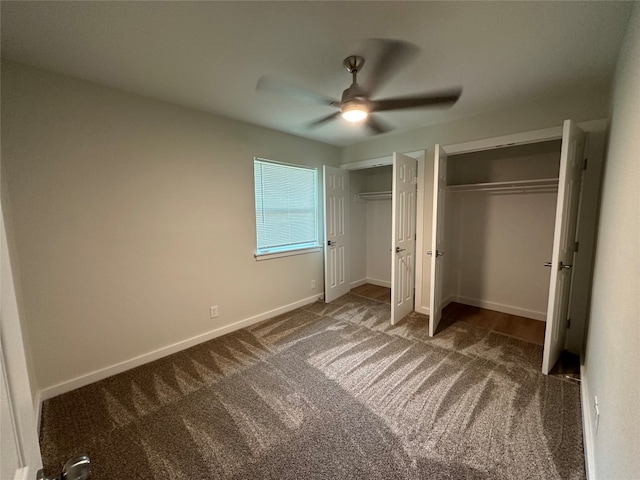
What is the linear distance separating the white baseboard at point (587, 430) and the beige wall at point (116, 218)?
2.90m

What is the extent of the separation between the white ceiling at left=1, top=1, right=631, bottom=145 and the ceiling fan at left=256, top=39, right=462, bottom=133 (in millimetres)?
69

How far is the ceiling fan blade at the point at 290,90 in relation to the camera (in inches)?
80.3

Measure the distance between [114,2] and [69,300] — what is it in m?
2.00

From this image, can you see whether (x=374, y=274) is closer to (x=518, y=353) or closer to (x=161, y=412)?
(x=518, y=353)

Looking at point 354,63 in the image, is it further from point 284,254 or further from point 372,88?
point 284,254

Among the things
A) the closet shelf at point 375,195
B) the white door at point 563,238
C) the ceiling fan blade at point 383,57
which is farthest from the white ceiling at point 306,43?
the closet shelf at point 375,195

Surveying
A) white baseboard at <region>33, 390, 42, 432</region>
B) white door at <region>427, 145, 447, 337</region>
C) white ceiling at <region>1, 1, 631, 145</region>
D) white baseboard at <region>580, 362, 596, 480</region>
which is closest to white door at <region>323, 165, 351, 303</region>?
white door at <region>427, 145, 447, 337</region>

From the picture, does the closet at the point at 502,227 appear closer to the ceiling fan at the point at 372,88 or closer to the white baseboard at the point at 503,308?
the white baseboard at the point at 503,308

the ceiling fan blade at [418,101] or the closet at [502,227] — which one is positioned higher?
the ceiling fan blade at [418,101]

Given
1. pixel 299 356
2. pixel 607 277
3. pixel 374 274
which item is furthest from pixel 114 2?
pixel 374 274

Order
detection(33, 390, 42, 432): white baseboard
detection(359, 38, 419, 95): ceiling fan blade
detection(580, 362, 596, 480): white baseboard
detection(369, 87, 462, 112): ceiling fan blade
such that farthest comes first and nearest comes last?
detection(369, 87, 462, 112): ceiling fan blade
detection(33, 390, 42, 432): white baseboard
detection(359, 38, 419, 95): ceiling fan blade
detection(580, 362, 596, 480): white baseboard

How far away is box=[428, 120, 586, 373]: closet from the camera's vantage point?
249 centimetres

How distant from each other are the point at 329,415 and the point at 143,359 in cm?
177

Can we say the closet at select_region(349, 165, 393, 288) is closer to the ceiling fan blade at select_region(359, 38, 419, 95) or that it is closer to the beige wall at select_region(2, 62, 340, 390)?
the beige wall at select_region(2, 62, 340, 390)
